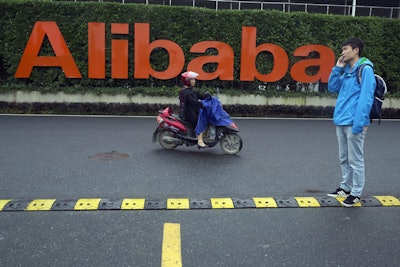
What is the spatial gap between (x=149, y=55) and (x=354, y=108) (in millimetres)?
9587

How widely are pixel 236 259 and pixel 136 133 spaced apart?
254 inches

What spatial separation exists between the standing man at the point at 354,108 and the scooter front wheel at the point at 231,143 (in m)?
2.76

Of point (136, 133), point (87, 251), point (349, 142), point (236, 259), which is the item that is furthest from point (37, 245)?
point (136, 133)

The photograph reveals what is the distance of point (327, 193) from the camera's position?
5543 mm

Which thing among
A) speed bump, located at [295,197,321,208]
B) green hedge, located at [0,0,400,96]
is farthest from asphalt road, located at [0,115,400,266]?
green hedge, located at [0,0,400,96]

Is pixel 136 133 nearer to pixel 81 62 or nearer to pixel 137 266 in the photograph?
pixel 81 62

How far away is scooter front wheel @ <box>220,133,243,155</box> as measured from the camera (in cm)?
774

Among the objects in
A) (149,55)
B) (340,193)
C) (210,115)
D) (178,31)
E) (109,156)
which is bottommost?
(109,156)

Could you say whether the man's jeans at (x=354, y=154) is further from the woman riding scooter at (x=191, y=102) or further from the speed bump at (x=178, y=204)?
the woman riding scooter at (x=191, y=102)

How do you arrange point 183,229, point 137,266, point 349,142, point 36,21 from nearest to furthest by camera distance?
point 137,266, point 183,229, point 349,142, point 36,21

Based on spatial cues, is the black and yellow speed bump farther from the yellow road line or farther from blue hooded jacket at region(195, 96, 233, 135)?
blue hooded jacket at region(195, 96, 233, 135)

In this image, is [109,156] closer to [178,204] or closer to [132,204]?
[132,204]

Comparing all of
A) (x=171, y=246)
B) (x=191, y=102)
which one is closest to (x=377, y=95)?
(x=171, y=246)

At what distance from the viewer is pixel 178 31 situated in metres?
13.7
